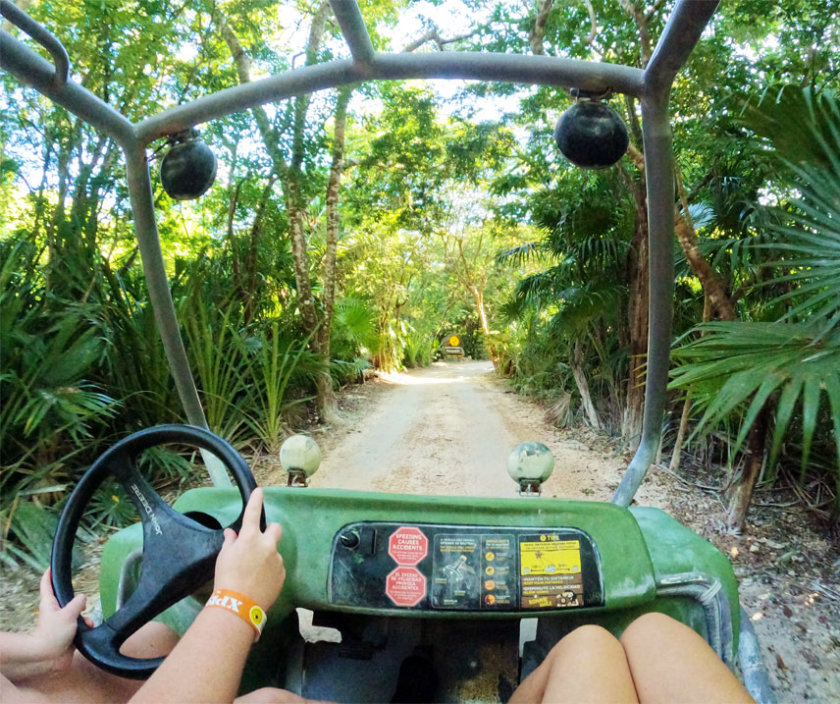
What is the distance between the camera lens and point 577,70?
3.10ft

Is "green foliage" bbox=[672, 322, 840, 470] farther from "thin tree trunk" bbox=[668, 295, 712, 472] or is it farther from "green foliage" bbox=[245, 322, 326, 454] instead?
"green foliage" bbox=[245, 322, 326, 454]

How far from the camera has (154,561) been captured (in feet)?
Answer: 3.20

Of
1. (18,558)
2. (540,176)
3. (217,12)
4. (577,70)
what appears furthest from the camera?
(540,176)

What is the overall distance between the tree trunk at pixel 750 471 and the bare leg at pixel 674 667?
80.4 inches

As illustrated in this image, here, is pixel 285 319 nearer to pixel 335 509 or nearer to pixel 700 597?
pixel 335 509

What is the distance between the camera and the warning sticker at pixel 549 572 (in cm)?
109

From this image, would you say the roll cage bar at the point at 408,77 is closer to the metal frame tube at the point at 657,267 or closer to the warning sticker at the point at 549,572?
the metal frame tube at the point at 657,267

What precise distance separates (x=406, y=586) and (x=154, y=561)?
1.59 ft

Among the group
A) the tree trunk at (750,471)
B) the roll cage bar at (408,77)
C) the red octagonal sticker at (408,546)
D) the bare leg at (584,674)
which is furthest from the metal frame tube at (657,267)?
the tree trunk at (750,471)

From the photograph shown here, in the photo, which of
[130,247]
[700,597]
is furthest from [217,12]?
[700,597]

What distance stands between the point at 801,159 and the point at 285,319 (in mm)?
4427

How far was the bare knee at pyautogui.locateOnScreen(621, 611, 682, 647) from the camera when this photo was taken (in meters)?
0.99

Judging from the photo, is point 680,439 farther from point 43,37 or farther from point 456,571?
point 43,37

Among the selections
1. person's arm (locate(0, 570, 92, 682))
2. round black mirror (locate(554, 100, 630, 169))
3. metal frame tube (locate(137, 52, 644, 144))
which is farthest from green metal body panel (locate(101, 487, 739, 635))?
metal frame tube (locate(137, 52, 644, 144))
